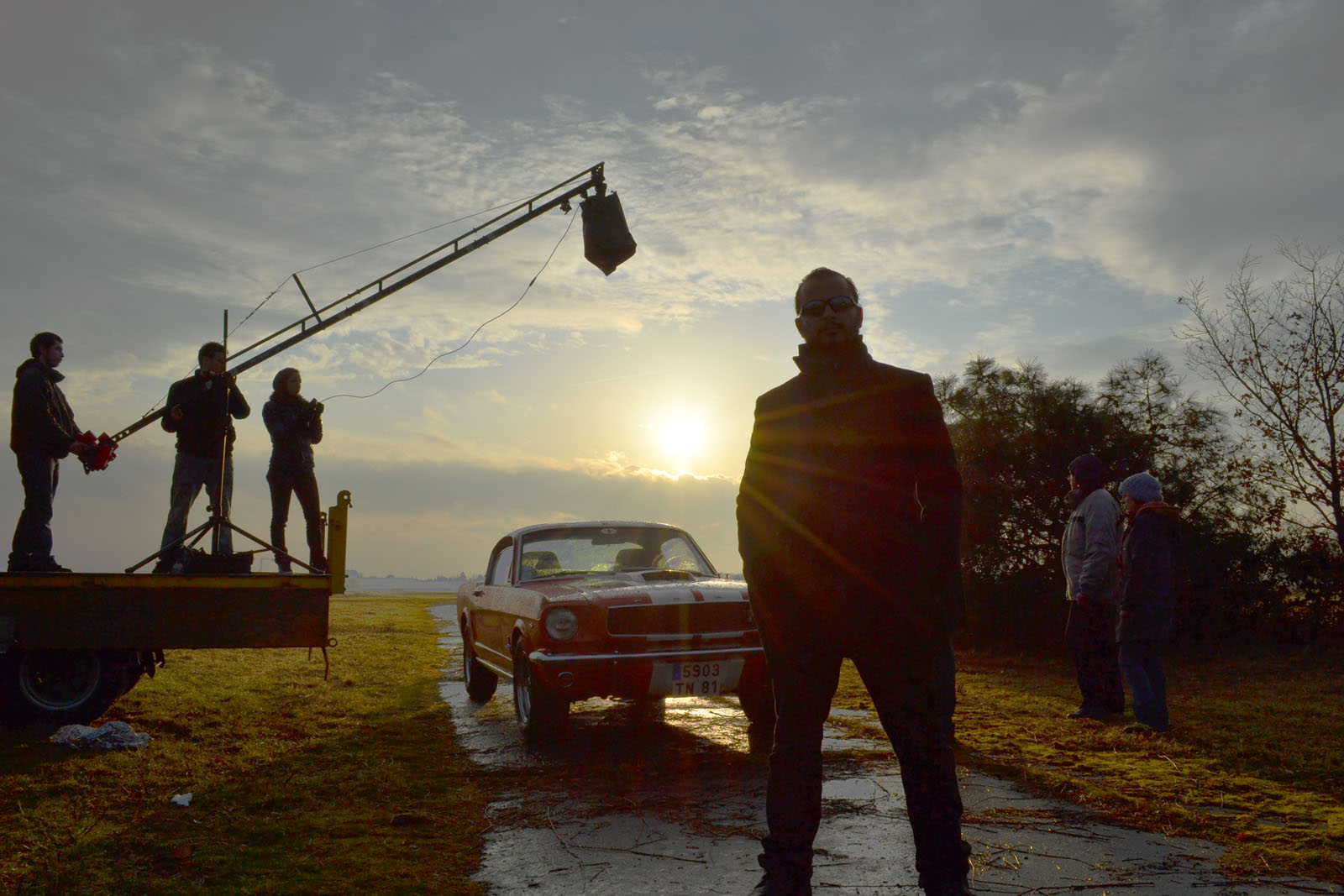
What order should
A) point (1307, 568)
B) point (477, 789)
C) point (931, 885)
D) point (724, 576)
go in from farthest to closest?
1. point (1307, 568)
2. point (724, 576)
3. point (477, 789)
4. point (931, 885)

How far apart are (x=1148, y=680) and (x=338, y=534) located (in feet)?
19.9

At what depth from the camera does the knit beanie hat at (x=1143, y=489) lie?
7.11 meters

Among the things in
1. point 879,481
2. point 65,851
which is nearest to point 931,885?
point 879,481

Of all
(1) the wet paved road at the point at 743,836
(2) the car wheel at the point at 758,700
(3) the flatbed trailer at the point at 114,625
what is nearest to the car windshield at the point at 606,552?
(2) the car wheel at the point at 758,700

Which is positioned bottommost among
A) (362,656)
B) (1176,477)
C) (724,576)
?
(362,656)

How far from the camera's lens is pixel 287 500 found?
29.5ft

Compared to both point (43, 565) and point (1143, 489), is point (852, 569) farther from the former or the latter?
point (43, 565)

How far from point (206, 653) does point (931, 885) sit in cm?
1258

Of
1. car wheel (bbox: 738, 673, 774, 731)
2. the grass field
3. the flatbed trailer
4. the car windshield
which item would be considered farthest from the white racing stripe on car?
the flatbed trailer

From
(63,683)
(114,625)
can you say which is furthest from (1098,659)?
(63,683)

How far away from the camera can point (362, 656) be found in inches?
540

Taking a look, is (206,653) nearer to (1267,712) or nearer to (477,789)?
(477,789)

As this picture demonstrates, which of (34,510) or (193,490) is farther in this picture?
(193,490)

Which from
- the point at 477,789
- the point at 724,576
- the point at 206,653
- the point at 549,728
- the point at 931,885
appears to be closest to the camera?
the point at 931,885
